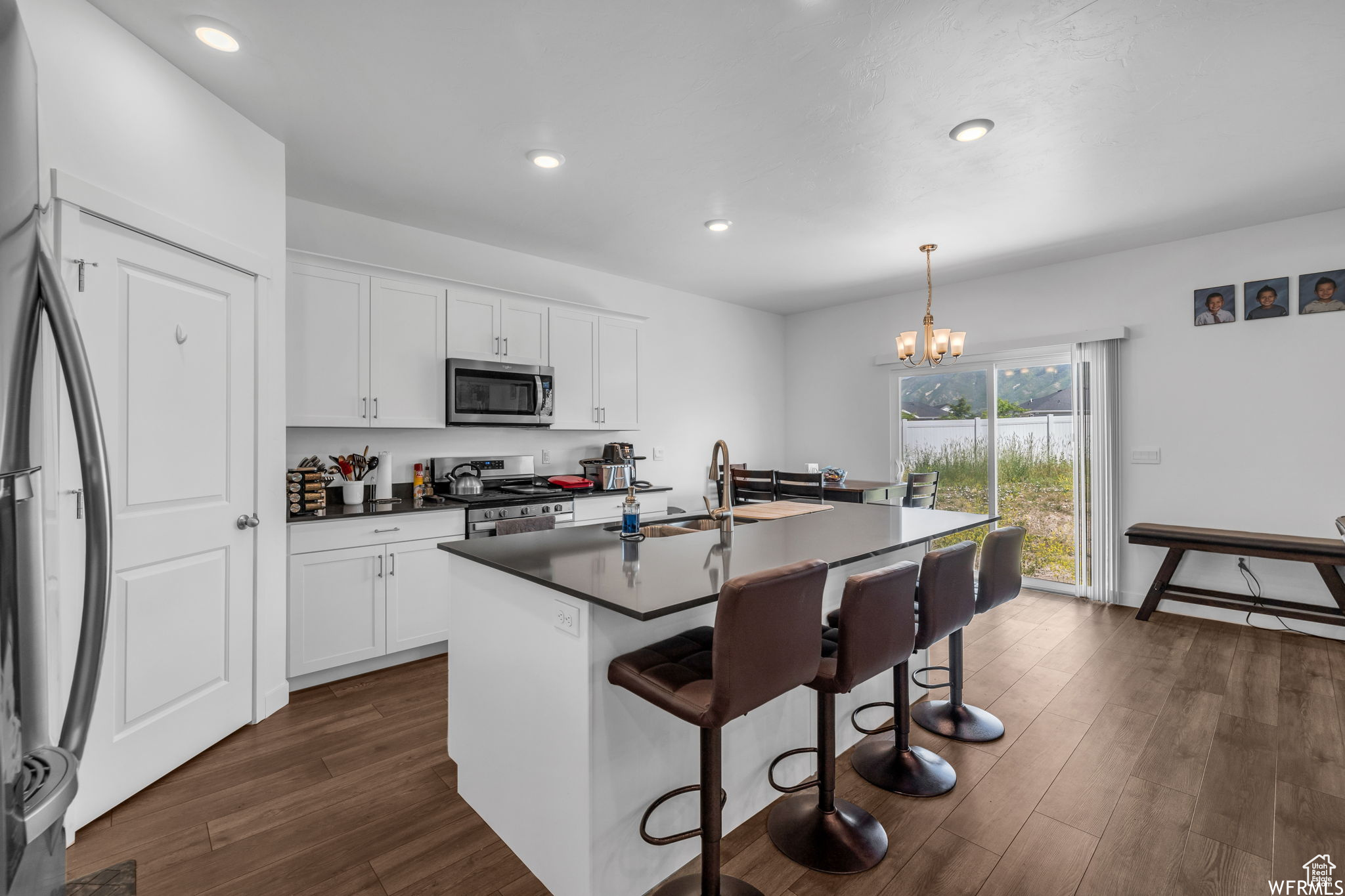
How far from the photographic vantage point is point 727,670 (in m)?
1.33

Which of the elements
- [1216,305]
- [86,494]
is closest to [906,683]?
[86,494]

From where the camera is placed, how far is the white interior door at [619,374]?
4.56 meters

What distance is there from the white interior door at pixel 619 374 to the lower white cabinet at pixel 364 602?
1.66m

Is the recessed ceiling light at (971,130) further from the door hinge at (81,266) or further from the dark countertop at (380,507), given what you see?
the door hinge at (81,266)

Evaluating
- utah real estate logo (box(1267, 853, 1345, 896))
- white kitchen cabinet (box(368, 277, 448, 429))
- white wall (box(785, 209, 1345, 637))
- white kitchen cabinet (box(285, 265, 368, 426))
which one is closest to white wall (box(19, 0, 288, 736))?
white kitchen cabinet (box(285, 265, 368, 426))

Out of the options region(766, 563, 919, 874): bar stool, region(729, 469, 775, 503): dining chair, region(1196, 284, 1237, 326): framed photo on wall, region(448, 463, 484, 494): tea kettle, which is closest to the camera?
region(766, 563, 919, 874): bar stool

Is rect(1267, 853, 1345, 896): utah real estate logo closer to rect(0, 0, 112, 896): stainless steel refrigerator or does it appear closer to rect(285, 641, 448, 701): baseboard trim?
rect(0, 0, 112, 896): stainless steel refrigerator

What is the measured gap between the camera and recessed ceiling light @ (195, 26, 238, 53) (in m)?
2.02

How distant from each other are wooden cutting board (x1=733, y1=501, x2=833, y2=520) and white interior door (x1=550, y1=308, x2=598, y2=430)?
166 centimetres

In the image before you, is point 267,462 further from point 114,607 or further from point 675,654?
point 675,654

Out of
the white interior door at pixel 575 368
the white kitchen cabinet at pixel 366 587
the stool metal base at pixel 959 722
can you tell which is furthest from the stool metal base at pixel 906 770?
the white interior door at pixel 575 368

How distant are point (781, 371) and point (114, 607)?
5671mm

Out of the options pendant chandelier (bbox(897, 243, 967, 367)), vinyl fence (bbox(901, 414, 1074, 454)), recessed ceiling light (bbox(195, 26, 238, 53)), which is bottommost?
vinyl fence (bbox(901, 414, 1074, 454))

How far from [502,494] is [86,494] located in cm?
317
